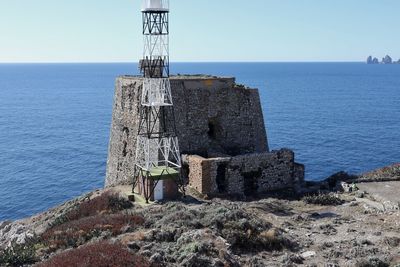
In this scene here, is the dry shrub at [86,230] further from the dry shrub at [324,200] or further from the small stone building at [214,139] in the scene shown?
the dry shrub at [324,200]

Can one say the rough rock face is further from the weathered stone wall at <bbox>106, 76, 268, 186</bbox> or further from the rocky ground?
the weathered stone wall at <bbox>106, 76, 268, 186</bbox>

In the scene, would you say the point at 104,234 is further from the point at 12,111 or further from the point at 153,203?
the point at 12,111

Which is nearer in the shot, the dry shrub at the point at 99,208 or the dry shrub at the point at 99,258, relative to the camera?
the dry shrub at the point at 99,258

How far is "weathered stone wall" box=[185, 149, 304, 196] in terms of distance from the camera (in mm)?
30109

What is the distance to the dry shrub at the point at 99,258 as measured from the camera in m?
16.2

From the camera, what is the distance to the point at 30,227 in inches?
1185

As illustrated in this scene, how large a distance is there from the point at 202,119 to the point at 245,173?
536 cm

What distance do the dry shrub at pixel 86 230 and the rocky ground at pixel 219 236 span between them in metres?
0.04

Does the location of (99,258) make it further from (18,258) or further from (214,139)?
(214,139)

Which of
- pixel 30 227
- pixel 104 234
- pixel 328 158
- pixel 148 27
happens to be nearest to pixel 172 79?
pixel 148 27

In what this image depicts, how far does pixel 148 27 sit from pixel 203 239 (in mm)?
13752

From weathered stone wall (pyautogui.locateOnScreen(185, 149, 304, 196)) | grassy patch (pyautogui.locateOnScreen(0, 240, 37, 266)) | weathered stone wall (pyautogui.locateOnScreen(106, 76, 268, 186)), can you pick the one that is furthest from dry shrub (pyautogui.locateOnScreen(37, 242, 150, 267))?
weathered stone wall (pyautogui.locateOnScreen(106, 76, 268, 186))

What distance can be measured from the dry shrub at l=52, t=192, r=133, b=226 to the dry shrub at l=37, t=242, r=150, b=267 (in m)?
9.15

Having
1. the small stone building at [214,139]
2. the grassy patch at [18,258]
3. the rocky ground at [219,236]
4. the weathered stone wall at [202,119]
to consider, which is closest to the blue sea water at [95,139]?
the weathered stone wall at [202,119]
